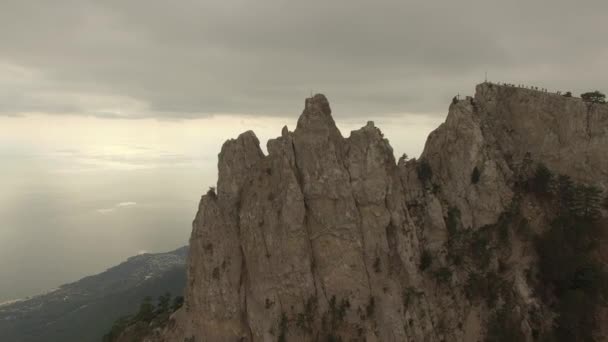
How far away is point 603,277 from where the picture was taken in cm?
3831

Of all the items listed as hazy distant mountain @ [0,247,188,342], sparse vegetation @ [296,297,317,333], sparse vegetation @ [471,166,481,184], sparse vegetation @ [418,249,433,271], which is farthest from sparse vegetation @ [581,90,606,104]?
hazy distant mountain @ [0,247,188,342]

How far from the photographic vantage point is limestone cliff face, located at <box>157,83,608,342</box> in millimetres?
40562

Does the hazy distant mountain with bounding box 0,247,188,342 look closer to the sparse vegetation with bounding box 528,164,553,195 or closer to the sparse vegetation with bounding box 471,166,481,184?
the sparse vegetation with bounding box 471,166,481,184

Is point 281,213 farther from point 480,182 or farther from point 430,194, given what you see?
point 480,182

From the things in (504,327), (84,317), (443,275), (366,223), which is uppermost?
(366,223)

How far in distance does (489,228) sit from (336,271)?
19.2m

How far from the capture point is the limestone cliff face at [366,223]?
40.6 metres

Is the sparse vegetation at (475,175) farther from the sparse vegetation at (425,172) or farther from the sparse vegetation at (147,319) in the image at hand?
the sparse vegetation at (147,319)

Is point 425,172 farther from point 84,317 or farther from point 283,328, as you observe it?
point 84,317

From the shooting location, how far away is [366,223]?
42344 millimetres

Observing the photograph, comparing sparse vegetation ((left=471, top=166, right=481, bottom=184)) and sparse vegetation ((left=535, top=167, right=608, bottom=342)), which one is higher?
sparse vegetation ((left=471, top=166, right=481, bottom=184))

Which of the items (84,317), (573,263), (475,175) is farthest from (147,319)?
(84,317)

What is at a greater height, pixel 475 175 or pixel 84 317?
pixel 475 175

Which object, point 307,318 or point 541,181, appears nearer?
point 307,318
